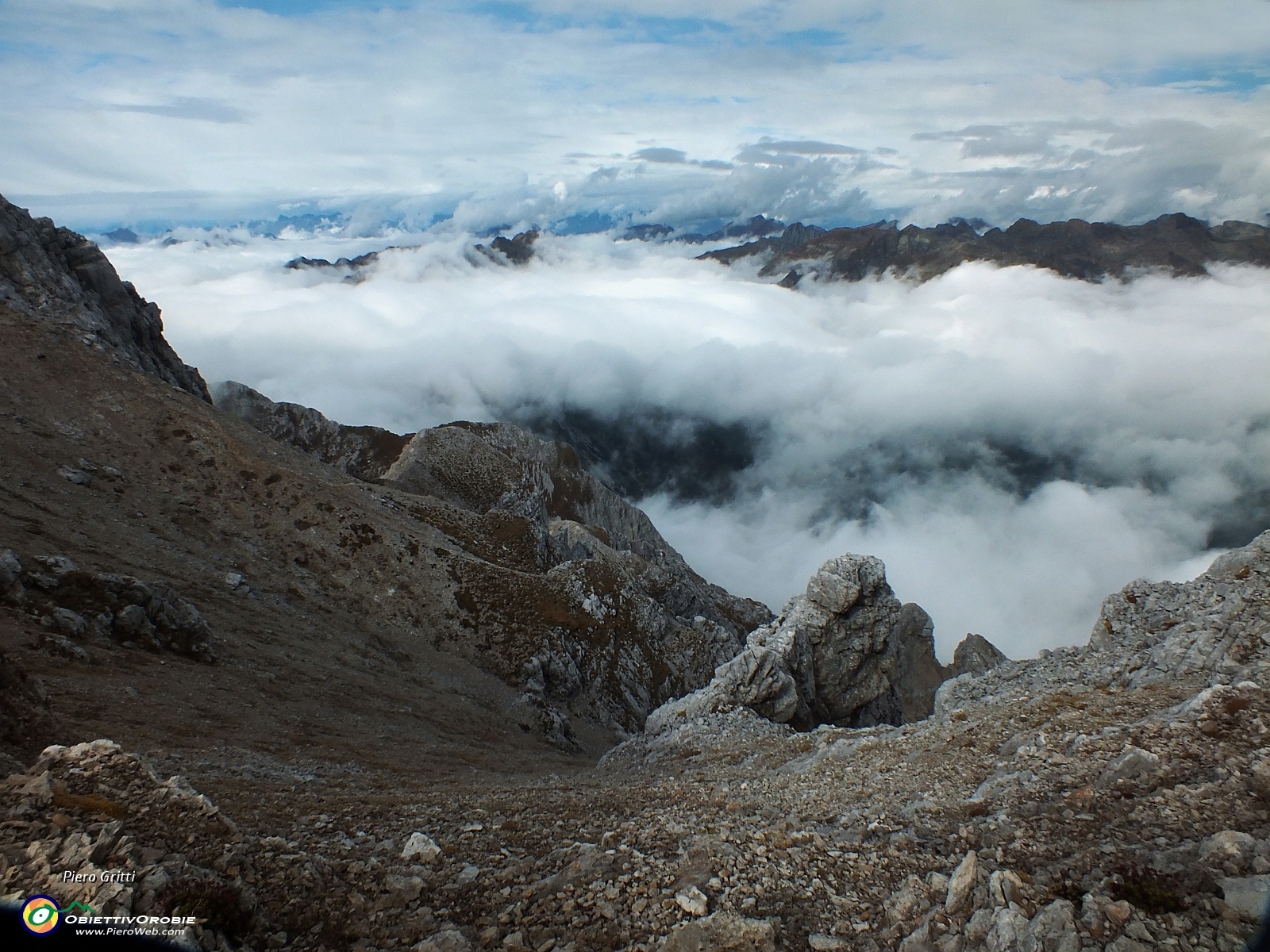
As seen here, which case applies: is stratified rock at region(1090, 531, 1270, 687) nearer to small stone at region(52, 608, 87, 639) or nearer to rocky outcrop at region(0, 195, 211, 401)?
small stone at region(52, 608, 87, 639)

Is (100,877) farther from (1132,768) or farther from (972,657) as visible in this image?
(972,657)

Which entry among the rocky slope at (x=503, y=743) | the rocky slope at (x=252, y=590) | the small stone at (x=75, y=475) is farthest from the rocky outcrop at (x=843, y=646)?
the small stone at (x=75, y=475)

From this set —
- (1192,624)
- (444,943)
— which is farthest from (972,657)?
(444,943)

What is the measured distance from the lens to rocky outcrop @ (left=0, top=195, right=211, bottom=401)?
71.6 meters

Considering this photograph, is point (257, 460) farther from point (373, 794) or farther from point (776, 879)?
point (776, 879)

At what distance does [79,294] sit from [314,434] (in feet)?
233

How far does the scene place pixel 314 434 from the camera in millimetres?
147750

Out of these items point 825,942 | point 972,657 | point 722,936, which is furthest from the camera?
point 972,657

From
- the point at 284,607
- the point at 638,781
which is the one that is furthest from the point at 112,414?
the point at 638,781

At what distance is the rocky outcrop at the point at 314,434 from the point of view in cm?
14238

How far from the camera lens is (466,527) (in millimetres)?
83625

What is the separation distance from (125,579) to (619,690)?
4778 cm

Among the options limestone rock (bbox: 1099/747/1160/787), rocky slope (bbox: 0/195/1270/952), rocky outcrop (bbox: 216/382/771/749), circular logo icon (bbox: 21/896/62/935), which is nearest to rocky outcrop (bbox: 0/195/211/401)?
rocky slope (bbox: 0/195/1270/952)

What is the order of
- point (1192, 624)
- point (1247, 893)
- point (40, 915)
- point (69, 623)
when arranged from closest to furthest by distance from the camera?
point (40, 915) → point (1247, 893) → point (1192, 624) → point (69, 623)
